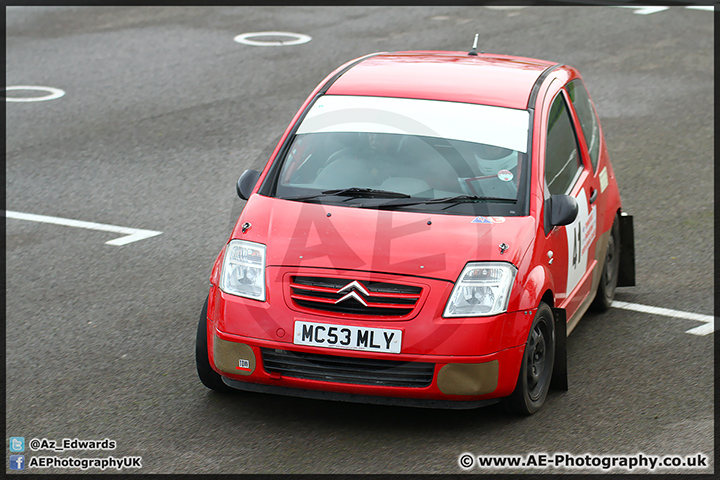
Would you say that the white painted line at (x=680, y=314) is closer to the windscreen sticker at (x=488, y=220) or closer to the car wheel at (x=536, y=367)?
the car wheel at (x=536, y=367)

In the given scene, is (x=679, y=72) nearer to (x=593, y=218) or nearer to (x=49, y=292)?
(x=593, y=218)

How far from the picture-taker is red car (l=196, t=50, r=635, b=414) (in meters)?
5.49

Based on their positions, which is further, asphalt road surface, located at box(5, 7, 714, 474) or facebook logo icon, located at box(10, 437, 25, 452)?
asphalt road surface, located at box(5, 7, 714, 474)

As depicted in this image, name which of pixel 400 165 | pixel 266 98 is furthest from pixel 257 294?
pixel 266 98

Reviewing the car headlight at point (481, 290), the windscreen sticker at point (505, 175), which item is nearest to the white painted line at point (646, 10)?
the windscreen sticker at point (505, 175)

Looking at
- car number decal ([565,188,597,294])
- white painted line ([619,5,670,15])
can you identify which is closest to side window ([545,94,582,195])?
car number decal ([565,188,597,294])

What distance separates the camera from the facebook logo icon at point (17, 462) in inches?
208

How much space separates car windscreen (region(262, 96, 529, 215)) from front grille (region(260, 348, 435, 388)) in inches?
39.9

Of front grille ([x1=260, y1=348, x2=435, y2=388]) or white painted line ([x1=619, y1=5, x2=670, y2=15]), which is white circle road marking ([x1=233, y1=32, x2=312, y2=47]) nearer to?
white painted line ([x1=619, y1=5, x2=670, y2=15])

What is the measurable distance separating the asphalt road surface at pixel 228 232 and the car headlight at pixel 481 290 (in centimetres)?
72

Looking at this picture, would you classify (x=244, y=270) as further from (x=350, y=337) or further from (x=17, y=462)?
(x=17, y=462)

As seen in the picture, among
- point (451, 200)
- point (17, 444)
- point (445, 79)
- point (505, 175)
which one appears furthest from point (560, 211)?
point (17, 444)

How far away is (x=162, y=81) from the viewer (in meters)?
15.4

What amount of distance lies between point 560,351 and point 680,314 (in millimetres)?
1771
